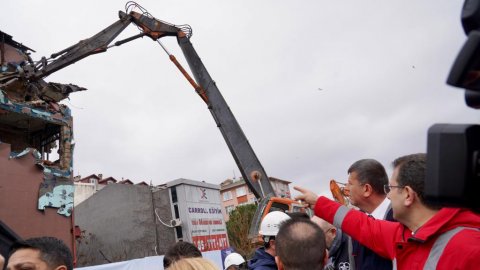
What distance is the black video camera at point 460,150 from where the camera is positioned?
0.92m

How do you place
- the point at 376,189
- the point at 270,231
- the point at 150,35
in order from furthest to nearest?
1. the point at 150,35
2. the point at 270,231
3. the point at 376,189

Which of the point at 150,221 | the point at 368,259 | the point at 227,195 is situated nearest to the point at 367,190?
the point at 368,259

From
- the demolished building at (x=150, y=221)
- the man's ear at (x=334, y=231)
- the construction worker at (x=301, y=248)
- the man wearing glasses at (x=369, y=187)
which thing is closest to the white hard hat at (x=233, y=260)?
the man's ear at (x=334, y=231)

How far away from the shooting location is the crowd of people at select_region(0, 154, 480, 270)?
177 cm

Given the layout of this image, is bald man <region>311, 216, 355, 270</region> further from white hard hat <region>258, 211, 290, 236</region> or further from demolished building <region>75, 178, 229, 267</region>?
demolished building <region>75, 178, 229, 267</region>

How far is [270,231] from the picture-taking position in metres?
3.31

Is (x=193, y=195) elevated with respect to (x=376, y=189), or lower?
elevated

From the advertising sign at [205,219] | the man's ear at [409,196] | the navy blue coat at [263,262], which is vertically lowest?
the navy blue coat at [263,262]

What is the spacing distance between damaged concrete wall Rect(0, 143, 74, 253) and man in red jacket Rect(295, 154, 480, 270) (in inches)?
392

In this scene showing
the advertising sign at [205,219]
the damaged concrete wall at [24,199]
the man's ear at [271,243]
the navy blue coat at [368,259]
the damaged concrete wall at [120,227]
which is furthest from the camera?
the damaged concrete wall at [120,227]

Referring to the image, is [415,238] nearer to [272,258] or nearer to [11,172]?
[272,258]

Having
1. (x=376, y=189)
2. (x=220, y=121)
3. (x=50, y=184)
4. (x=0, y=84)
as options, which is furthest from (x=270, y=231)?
(x=0, y=84)

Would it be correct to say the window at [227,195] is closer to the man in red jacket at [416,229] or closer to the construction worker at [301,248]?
the man in red jacket at [416,229]

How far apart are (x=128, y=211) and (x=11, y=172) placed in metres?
6.36
